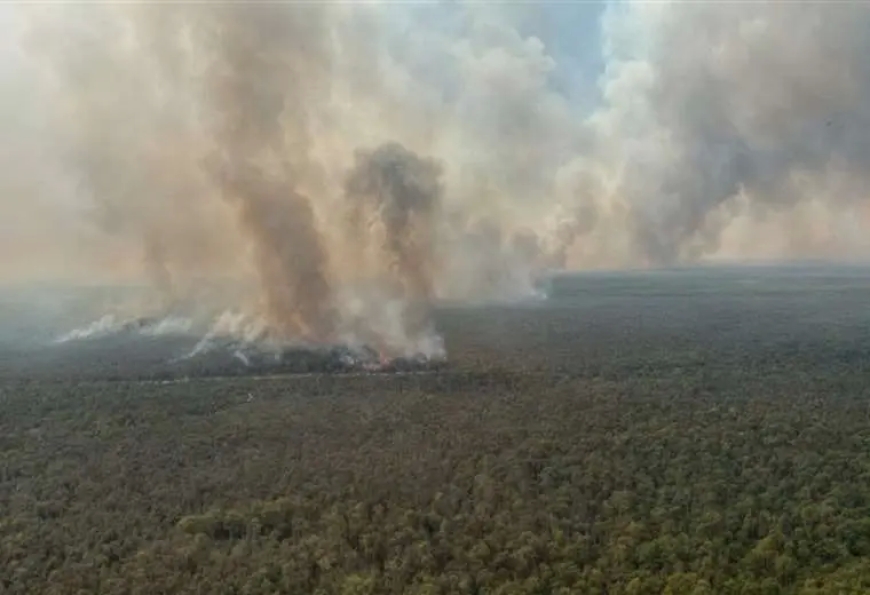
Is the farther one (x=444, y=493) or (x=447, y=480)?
(x=447, y=480)

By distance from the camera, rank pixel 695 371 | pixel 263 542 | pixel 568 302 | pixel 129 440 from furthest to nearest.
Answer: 1. pixel 568 302
2. pixel 695 371
3. pixel 129 440
4. pixel 263 542

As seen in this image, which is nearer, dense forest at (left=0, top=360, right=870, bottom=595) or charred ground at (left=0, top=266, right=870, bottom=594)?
dense forest at (left=0, top=360, right=870, bottom=595)

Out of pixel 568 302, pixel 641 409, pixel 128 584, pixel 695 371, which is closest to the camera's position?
pixel 128 584

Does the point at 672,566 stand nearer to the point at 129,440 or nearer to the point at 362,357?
the point at 129,440

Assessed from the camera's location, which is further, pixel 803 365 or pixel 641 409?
pixel 803 365

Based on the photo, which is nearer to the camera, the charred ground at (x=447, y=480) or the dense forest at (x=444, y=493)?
the dense forest at (x=444, y=493)

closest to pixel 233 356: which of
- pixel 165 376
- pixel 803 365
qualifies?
pixel 165 376

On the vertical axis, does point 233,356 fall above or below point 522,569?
above
